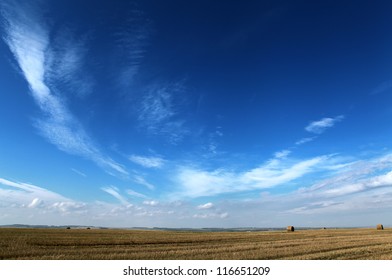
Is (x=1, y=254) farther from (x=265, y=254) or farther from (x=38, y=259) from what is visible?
(x=265, y=254)

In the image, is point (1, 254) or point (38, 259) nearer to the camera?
point (38, 259)

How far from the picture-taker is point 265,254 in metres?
19.7
